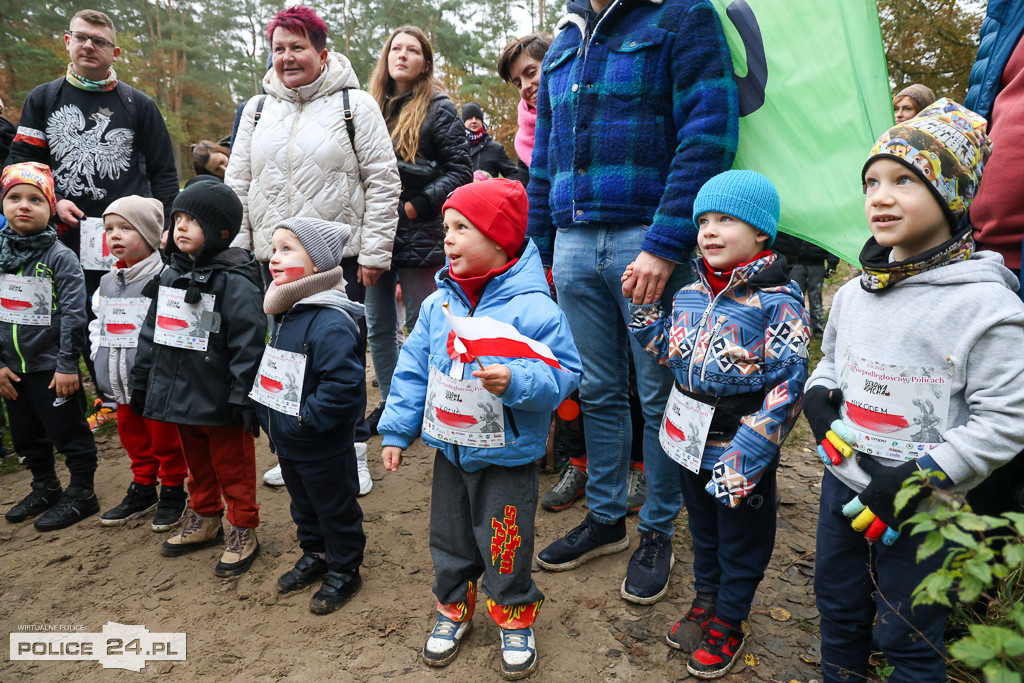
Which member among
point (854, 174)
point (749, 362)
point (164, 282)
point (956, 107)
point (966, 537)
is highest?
point (956, 107)

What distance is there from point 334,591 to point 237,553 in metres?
0.67

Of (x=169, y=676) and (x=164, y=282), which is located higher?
(x=164, y=282)

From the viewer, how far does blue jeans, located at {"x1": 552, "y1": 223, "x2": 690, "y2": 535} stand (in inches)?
101

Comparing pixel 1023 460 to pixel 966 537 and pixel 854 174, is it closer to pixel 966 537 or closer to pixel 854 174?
pixel 854 174

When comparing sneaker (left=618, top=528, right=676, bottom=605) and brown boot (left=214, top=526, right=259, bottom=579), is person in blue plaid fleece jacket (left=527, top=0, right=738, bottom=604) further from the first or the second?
brown boot (left=214, top=526, right=259, bottom=579)

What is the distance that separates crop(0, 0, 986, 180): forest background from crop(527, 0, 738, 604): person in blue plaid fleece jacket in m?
15.6

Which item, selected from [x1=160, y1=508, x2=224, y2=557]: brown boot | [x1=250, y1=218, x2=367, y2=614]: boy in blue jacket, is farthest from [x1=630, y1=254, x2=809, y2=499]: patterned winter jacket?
[x1=160, y1=508, x2=224, y2=557]: brown boot

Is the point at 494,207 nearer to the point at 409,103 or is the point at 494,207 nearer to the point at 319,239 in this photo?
the point at 319,239

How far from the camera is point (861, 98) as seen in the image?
2.17m

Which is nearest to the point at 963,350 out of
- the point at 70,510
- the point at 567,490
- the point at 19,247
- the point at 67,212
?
the point at 567,490

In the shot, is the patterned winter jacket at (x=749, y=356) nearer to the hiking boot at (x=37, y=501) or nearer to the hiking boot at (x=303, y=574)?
the hiking boot at (x=303, y=574)

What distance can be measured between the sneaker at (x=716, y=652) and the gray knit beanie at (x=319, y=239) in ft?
7.18

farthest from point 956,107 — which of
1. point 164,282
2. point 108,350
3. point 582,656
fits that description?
point 108,350

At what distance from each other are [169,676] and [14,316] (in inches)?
92.4
